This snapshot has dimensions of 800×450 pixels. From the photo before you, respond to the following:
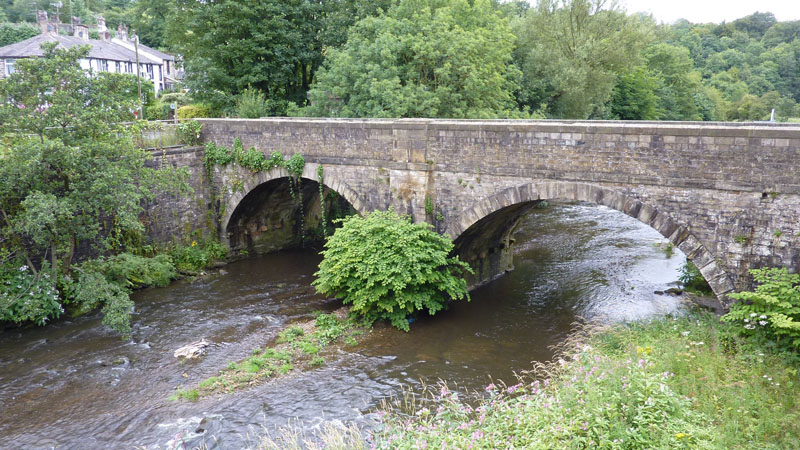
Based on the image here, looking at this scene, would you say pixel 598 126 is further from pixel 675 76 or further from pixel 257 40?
pixel 675 76

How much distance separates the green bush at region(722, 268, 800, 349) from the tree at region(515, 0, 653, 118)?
53.7 feet

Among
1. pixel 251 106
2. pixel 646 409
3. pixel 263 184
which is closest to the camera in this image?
pixel 646 409

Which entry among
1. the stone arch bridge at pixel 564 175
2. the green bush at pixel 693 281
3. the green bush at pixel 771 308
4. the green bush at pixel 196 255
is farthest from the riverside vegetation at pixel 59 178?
the green bush at pixel 693 281

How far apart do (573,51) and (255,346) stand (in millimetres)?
22516

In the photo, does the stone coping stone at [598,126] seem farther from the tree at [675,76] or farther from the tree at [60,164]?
the tree at [675,76]

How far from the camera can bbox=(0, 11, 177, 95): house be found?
3884 cm

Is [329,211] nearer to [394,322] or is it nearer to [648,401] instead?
[394,322]

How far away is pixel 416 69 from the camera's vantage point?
2134 centimetres

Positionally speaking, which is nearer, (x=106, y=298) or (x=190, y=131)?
(x=106, y=298)

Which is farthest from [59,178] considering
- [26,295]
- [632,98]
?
[632,98]

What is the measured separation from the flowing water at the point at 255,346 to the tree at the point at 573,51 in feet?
31.9

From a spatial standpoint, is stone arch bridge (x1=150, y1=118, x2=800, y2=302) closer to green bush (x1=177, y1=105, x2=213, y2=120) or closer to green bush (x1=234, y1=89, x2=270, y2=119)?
green bush (x1=234, y1=89, x2=270, y2=119)

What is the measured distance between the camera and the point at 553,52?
26.6 m

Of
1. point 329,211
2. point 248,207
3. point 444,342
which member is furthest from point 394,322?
point 329,211
